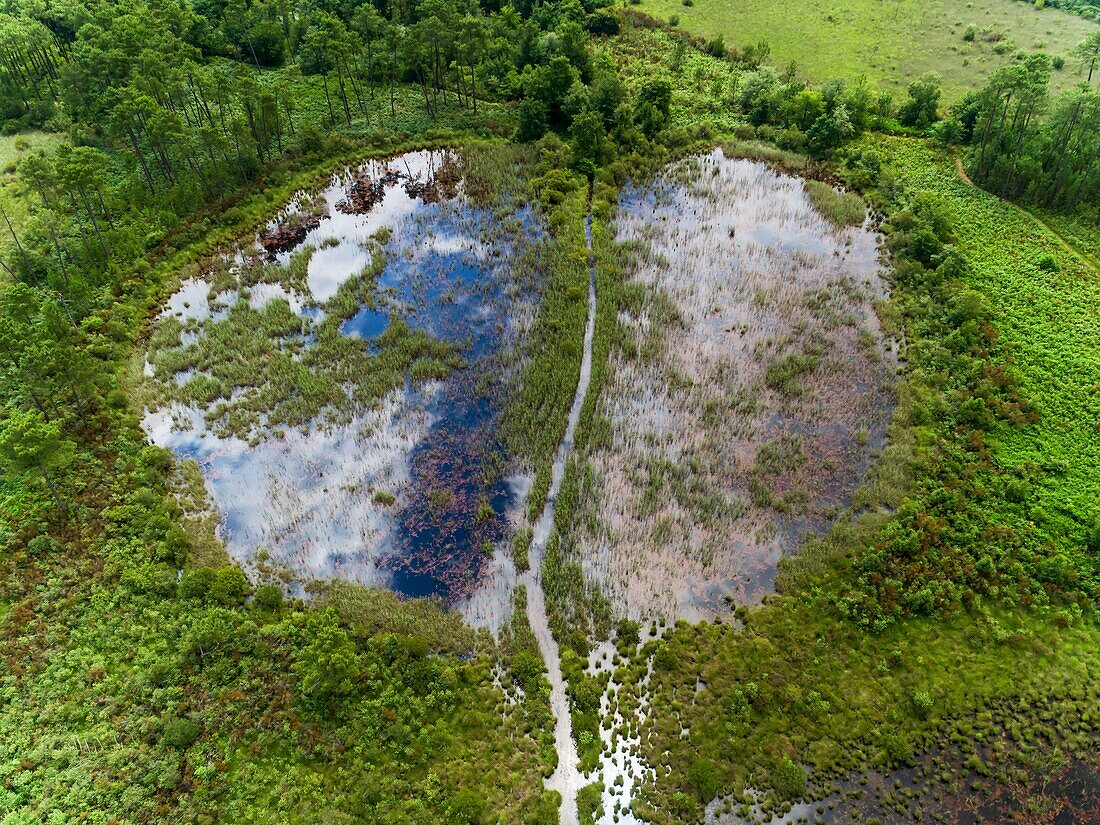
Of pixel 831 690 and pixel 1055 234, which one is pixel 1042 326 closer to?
pixel 1055 234

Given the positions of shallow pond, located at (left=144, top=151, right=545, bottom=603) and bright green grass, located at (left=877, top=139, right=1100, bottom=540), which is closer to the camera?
shallow pond, located at (left=144, top=151, right=545, bottom=603)

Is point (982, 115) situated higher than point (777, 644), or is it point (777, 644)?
point (982, 115)

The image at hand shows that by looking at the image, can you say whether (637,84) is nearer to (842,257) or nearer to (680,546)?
(842,257)

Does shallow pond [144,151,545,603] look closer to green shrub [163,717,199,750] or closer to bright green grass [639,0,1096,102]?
green shrub [163,717,199,750]

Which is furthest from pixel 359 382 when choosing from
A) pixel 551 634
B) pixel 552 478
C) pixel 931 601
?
pixel 931 601

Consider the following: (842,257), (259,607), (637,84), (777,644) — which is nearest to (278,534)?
(259,607)

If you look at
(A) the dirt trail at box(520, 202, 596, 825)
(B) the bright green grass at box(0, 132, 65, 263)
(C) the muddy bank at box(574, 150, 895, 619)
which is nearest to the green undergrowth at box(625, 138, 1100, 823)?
(C) the muddy bank at box(574, 150, 895, 619)
